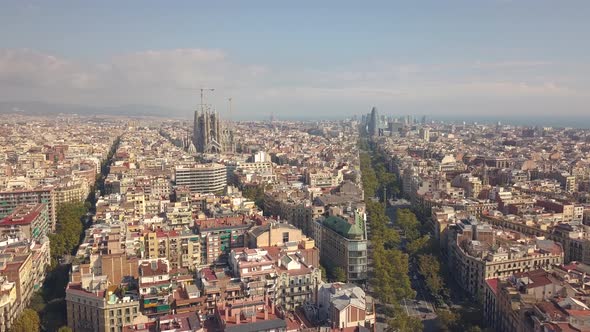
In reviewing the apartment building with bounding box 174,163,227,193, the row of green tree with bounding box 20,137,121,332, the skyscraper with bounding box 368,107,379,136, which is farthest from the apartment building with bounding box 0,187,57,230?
the skyscraper with bounding box 368,107,379,136

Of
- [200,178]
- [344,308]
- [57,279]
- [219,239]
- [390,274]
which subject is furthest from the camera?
[200,178]

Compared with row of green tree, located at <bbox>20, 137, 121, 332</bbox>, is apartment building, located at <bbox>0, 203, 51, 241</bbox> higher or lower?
higher

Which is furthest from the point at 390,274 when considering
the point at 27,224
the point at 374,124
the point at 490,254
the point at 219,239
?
the point at 374,124

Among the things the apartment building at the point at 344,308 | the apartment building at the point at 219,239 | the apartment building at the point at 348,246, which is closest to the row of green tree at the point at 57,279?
the apartment building at the point at 219,239

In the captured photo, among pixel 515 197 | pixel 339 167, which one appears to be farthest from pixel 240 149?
pixel 515 197

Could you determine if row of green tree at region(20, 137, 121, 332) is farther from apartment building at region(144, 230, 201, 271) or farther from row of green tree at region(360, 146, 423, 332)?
row of green tree at region(360, 146, 423, 332)

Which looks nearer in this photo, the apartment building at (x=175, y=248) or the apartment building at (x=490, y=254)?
the apartment building at (x=490, y=254)

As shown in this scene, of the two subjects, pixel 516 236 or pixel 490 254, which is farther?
pixel 516 236

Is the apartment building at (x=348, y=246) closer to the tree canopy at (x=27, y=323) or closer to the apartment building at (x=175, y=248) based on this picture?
the apartment building at (x=175, y=248)

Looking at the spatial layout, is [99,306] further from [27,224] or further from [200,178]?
[200,178]

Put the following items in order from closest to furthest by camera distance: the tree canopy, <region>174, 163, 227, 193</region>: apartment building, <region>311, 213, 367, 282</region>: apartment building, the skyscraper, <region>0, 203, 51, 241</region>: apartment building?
the tree canopy → <region>311, 213, 367, 282</region>: apartment building → <region>0, 203, 51, 241</region>: apartment building → <region>174, 163, 227, 193</region>: apartment building → the skyscraper

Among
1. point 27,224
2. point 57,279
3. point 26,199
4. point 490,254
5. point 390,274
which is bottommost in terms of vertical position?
point 57,279

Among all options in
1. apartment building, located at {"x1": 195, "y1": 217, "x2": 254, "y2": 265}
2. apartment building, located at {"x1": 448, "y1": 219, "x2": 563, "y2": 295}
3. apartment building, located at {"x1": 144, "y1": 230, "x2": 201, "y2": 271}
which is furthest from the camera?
apartment building, located at {"x1": 195, "y1": 217, "x2": 254, "y2": 265}
